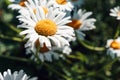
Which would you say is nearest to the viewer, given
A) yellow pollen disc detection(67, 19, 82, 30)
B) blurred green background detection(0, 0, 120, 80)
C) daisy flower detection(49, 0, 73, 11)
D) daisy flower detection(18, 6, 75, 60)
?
daisy flower detection(18, 6, 75, 60)

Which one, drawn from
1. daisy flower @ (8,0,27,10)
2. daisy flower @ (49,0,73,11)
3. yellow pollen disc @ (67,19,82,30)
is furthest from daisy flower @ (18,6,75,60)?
yellow pollen disc @ (67,19,82,30)

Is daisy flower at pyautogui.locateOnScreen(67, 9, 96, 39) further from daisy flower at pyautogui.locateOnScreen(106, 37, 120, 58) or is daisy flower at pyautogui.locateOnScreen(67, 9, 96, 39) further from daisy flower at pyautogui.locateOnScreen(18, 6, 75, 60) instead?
daisy flower at pyautogui.locateOnScreen(18, 6, 75, 60)

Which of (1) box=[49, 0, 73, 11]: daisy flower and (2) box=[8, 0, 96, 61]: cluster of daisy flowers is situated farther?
(1) box=[49, 0, 73, 11]: daisy flower

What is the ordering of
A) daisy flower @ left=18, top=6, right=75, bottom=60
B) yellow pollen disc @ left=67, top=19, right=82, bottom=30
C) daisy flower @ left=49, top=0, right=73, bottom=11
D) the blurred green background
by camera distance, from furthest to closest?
the blurred green background, yellow pollen disc @ left=67, top=19, right=82, bottom=30, daisy flower @ left=49, top=0, right=73, bottom=11, daisy flower @ left=18, top=6, right=75, bottom=60

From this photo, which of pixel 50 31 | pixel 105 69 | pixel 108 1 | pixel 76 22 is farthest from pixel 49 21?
pixel 108 1

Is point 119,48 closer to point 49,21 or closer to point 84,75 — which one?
point 84,75

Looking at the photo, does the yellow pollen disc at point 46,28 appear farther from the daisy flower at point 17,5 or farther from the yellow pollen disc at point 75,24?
the yellow pollen disc at point 75,24

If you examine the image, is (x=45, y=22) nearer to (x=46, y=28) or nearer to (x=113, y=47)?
(x=46, y=28)
